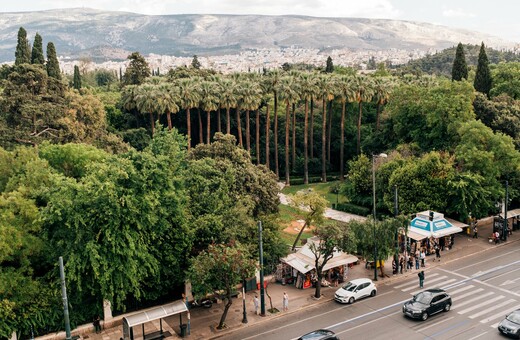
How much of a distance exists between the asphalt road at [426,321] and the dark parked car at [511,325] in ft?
1.72

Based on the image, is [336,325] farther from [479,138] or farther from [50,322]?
[479,138]

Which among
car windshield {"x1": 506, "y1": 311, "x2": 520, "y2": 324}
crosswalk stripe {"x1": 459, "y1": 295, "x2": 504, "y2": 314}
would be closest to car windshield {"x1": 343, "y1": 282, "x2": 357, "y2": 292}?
crosswalk stripe {"x1": 459, "y1": 295, "x2": 504, "y2": 314}

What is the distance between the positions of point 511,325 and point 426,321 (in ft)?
15.4

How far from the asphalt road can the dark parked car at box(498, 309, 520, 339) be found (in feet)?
1.72

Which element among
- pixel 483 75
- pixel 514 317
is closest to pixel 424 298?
pixel 514 317

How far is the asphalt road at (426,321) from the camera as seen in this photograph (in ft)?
96.8

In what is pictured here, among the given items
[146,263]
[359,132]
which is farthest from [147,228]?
[359,132]

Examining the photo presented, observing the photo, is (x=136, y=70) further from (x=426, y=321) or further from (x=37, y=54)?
(x=426, y=321)

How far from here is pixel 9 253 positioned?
28.6 metres

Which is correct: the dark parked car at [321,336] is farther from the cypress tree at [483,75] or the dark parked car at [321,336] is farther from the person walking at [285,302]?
the cypress tree at [483,75]

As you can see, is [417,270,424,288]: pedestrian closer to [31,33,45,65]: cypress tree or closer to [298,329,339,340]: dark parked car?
[298,329,339,340]: dark parked car

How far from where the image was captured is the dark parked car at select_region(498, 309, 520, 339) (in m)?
27.7

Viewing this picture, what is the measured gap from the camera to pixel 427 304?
102 feet

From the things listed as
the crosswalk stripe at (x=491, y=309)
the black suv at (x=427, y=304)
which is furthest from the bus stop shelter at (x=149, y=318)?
the crosswalk stripe at (x=491, y=309)
